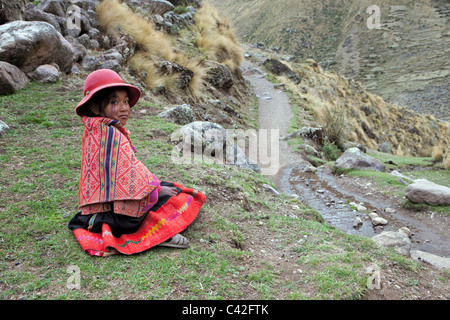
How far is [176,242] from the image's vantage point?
2416mm

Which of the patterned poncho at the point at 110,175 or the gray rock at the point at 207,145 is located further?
the gray rock at the point at 207,145

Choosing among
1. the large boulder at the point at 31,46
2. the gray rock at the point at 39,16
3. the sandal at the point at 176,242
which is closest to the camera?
the sandal at the point at 176,242

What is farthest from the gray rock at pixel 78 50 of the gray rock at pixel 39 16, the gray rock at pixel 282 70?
the gray rock at pixel 282 70

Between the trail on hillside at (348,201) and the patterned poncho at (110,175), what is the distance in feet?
11.7

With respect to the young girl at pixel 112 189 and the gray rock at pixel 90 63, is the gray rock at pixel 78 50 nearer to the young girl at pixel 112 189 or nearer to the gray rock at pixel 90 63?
the gray rock at pixel 90 63

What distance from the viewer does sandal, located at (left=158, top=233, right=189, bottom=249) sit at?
2.41 metres

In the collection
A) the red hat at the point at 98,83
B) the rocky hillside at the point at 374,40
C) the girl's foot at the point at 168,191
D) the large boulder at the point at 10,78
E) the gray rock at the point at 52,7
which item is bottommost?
the girl's foot at the point at 168,191

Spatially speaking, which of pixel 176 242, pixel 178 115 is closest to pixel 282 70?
pixel 178 115

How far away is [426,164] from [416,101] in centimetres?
3133

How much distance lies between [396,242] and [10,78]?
6713mm

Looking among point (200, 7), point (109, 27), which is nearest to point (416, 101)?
point (200, 7)

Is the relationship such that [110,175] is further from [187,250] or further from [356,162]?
[356,162]

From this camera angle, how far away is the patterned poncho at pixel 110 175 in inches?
91.4
